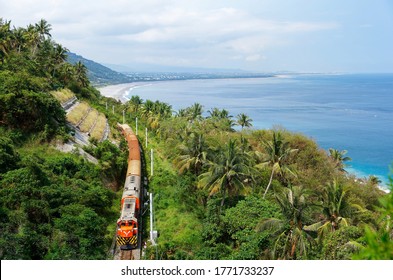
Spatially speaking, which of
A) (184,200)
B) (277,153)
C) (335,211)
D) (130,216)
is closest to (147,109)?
(184,200)

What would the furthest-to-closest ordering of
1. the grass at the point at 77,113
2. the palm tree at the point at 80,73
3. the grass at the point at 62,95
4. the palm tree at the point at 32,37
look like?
the palm tree at the point at 80,73 → the palm tree at the point at 32,37 → the grass at the point at 62,95 → the grass at the point at 77,113

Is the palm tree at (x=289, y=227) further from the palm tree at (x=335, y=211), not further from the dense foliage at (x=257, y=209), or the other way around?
the palm tree at (x=335, y=211)

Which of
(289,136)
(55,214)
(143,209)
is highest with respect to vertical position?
(289,136)

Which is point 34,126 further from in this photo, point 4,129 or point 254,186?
point 254,186

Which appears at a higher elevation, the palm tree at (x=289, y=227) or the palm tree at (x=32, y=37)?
the palm tree at (x=32, y=37)

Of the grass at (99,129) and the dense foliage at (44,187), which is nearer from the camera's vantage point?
the dense foliage at (44,187)

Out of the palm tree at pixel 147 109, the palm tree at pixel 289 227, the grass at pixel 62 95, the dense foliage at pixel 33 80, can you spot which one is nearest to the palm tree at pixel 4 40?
the dense foliage at pixel 33 80

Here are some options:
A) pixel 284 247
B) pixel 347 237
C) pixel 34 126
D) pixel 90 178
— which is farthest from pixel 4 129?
pixel 347 237
